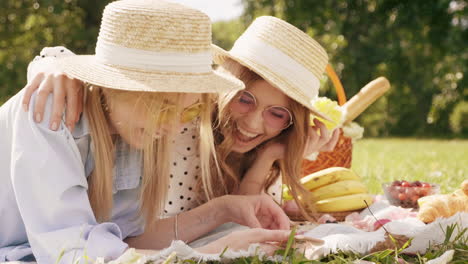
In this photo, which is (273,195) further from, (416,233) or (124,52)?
(124,52)

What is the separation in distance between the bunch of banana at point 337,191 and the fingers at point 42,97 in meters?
2.10

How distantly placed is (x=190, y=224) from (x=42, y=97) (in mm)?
1166

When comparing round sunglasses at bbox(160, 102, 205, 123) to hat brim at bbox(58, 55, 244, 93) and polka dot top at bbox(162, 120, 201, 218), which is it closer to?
hat brim at bbox(58, 55, 244, 93)

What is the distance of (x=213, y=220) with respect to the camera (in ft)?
10.3

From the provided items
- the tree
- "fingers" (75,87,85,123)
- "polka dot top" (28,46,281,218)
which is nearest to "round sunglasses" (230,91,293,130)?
"polka dot top" (28,46,281,218)

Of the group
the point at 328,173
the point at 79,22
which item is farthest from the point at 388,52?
the point at 328,173

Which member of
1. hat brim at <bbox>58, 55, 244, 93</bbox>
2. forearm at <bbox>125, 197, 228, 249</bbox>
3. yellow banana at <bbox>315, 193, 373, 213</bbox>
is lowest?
yellow banana at <bbox>315, 193, 373, 213</bbox>

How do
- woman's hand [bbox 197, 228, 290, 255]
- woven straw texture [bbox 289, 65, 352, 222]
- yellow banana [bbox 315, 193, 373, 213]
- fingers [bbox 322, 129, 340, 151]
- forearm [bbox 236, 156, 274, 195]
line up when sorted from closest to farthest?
woman's hand [bbox 197, 228, 290, 255] → forearm [bbox 236, 156, 274, 195] → yellow banana [bbox 315, 193, 373, 213] → fingers [bbox 322, 129, 340, 151] → woven straw texture [bbox 289, 65, 352, 222]

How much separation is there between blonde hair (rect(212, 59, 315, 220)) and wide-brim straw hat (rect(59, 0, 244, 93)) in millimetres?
950

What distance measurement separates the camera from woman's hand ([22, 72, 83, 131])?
225 cm

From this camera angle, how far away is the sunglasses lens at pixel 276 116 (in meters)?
3.37

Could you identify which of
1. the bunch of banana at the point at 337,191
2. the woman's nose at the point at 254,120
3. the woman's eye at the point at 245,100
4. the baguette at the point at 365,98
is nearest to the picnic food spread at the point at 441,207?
the bunch of banana at the point at 337,191

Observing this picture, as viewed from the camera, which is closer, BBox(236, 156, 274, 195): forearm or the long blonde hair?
the long blonde hair

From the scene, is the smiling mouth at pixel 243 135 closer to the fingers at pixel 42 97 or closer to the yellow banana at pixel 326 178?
the yellow banana at pixel 326 178
